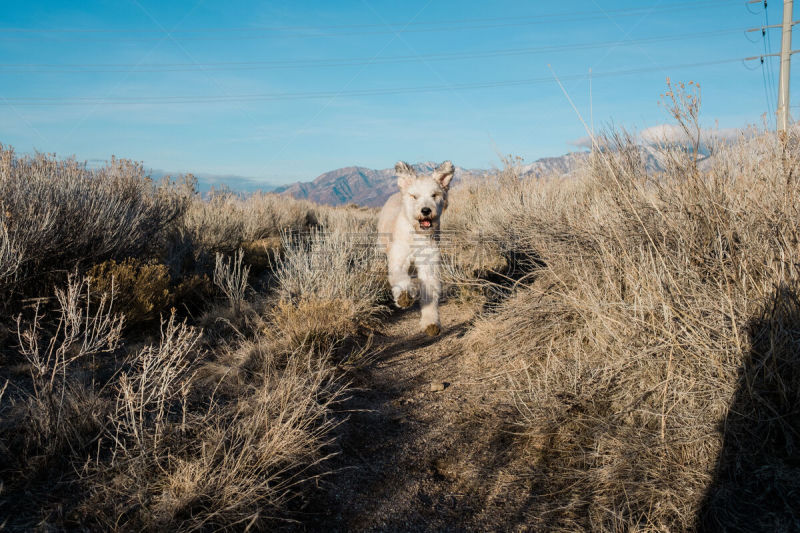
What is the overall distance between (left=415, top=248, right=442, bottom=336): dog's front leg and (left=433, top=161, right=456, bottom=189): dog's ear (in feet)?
4.02

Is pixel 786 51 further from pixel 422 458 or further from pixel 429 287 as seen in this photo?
pixel 422 458

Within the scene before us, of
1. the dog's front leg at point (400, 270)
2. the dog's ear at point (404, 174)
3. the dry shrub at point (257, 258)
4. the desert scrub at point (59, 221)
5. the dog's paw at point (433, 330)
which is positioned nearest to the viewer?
the desert scrub at point (59, 221)

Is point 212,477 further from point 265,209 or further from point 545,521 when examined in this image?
point 265,209

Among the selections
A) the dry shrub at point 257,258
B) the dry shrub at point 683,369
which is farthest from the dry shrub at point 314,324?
the dry shrub at point 257,258

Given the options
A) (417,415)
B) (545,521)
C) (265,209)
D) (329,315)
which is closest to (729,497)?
(545,521)

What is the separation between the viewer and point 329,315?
4898mm

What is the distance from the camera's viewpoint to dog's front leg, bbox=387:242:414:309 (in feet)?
20.3

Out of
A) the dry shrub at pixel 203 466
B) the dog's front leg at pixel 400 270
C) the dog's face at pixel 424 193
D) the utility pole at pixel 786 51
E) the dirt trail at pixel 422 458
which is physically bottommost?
the dirt trail at pixel 422 458

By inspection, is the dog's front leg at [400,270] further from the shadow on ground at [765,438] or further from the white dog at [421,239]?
the shadow on ground at [765,438]

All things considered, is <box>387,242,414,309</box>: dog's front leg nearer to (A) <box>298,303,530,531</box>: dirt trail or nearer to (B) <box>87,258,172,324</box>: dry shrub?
(A) <box>298,303,530,531</box>: dirt trail

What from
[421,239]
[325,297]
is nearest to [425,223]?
[421,239]

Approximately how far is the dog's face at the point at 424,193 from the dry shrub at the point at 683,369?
239 centimetres

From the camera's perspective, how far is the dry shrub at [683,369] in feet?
7.02

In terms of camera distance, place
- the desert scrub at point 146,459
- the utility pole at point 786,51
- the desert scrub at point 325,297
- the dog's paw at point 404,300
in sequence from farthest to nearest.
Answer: the utility pole at point 786,51 → the dog's paw at point 404,300 → the desert scrub at point 325,297 → the desert scrub at point 146,459
